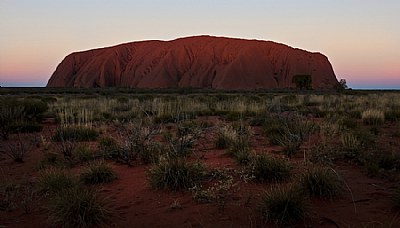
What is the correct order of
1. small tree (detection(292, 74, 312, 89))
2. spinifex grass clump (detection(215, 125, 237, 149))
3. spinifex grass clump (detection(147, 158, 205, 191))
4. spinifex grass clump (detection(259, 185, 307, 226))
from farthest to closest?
small tree (detection(292, 74, 312, 89)), spinifex grass clump (detection(215, 125, 237, 149)), spinifex grass clump (detection(147, 158, 205, 191)), spinifex grass clump (detection(259, 185, 307, 226))

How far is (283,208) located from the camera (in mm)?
4707

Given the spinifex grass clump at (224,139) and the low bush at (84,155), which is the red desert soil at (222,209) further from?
the spinifex grass clump at (224,139)

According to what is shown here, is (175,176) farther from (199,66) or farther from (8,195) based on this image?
(199,66)

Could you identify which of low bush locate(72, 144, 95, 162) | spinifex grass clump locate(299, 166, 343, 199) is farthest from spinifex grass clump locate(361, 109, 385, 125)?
low bush locate(72, 144, 95, 162)

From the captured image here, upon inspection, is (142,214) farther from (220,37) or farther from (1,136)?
(220,37)

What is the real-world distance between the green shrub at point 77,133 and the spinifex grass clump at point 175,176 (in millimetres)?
5176

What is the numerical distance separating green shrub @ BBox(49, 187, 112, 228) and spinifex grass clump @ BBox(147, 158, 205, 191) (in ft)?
3.79

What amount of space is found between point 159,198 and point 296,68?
100.0m

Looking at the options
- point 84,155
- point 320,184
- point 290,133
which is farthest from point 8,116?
point 320,184

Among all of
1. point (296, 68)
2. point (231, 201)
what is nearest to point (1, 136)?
point (231, 201)

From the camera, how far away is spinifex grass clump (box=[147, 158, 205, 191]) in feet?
19.4

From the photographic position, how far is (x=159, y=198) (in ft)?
18.6

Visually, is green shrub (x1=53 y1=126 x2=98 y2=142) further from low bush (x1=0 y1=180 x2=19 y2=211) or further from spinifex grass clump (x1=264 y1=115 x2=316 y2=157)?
spinifex grass clump (x1=264 y1=115 x2=316 y2=157)

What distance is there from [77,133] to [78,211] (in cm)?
652
